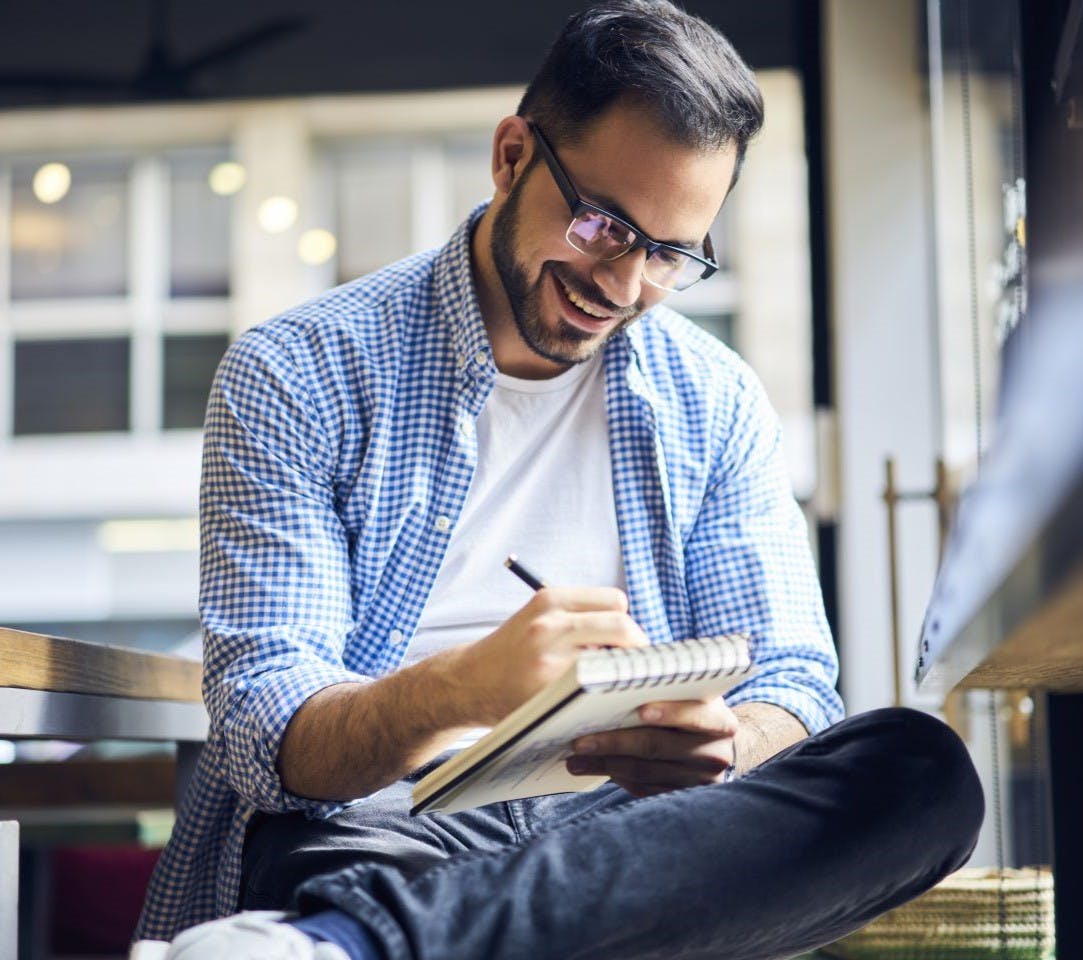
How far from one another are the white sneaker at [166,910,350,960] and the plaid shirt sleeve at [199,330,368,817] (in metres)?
0.33

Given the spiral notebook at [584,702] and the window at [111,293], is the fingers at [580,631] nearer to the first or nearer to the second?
the spiral notebook at [584,702]

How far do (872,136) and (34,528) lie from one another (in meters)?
2.81

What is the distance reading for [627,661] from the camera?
0.85 metres

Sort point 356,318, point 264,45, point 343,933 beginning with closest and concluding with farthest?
1. point 343,933
2. point 356,318
3. point 264,45

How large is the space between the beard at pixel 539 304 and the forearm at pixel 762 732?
0.41 meters

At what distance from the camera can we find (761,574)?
4.94 ft

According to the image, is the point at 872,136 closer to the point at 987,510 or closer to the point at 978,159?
the point at 978,159

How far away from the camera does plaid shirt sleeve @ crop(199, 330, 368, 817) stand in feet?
3.96

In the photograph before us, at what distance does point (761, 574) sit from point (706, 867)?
0.60 m

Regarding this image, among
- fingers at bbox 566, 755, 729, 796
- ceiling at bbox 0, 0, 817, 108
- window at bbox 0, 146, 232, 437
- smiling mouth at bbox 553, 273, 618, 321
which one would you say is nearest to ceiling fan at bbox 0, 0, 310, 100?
ceiling at bbox 0, 0, 817, 108

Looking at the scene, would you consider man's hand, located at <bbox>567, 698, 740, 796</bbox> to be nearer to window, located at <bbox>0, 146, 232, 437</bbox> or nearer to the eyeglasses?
the eyeglasses

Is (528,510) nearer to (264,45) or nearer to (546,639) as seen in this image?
(546,639)

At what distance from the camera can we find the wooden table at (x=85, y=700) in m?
1.16

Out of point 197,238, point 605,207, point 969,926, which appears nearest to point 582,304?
point 605,207
